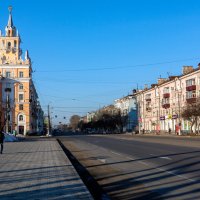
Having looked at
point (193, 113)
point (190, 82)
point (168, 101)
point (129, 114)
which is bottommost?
point (193, 113)

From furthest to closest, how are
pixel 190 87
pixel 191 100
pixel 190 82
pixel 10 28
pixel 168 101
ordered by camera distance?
1. pixel 10 28
2. pixel 168 101
3. pixel 190 82
4. pixel 190 87
5. pixel 191 100

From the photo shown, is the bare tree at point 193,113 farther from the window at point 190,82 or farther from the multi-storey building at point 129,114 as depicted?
the multi-storey building at point 129,114

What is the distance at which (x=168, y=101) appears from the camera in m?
112

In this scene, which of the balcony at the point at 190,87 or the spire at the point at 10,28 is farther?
the spire at the point at 10,28

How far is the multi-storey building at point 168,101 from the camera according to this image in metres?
94.4

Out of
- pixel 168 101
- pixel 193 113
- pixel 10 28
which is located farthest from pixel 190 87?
pixel 10 28

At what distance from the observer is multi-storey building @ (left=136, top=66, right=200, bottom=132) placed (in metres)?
94.4

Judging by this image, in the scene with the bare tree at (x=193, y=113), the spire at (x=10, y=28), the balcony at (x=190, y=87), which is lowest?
the bare tree at (x=193, y=113)

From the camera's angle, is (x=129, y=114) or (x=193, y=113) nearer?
(x=193, y=113)

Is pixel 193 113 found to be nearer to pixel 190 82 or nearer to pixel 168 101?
pixel 190 82

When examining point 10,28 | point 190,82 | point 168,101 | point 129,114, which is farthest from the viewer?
point 129,114

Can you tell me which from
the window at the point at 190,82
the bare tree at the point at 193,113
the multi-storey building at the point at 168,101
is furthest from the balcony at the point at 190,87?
the bare tree at the point at 193,113

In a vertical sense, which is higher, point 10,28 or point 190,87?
point 10,28

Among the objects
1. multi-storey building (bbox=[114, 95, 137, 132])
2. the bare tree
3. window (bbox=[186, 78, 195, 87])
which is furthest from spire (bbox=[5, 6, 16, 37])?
the bare tree
